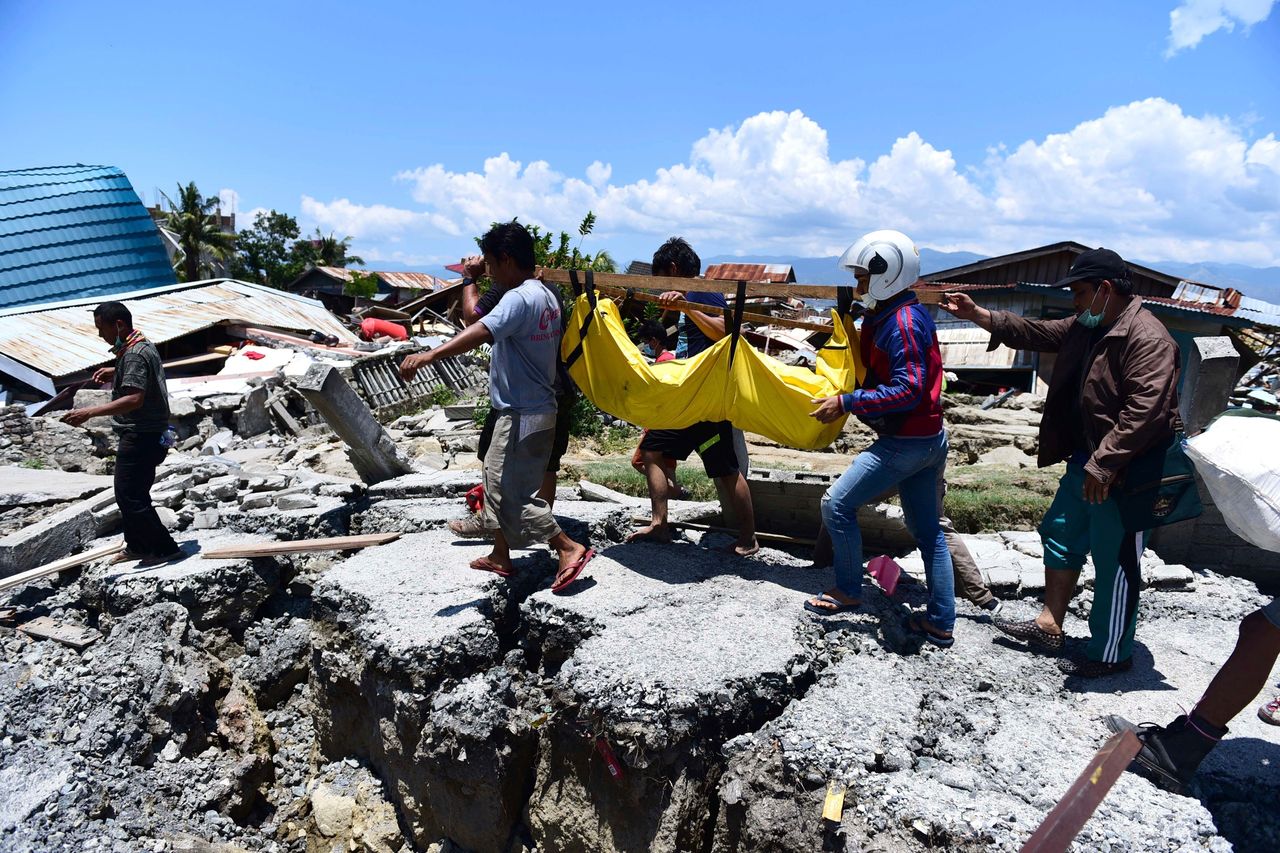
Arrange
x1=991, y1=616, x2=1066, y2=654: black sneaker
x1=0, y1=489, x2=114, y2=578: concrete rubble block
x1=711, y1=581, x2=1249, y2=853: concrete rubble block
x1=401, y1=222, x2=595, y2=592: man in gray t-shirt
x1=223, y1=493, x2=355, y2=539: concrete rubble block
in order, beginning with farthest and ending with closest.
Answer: x1=223, y1=493, x2=355, y2=539: concrete rubble block → x1=0, y1=489, x2=114, y2=578: concrete rubble block → x1=401, y1=222, x2=595, y2=592: man in gray t-shirt → x1=991, y1=616, x2=1066, y2=654: black sneaker → x1=711, y1=581, x2=1249, y2=853: concrete rubble block

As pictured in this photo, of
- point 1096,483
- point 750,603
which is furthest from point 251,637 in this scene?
point 1096,483

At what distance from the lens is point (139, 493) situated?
16.2 ft

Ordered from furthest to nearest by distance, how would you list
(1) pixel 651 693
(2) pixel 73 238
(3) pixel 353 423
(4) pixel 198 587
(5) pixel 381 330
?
(5) pixel 381 330 → (2) pixel 73 238 → (3) pixel 353 423 → (4) pixel 198 587 → (1) pixel 651 693

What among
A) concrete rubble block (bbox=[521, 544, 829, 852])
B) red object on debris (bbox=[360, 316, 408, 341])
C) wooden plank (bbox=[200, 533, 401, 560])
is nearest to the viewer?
concrete rubble block (bbox=[521, 544, 829, 852])

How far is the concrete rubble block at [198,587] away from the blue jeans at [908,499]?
3.50 meters

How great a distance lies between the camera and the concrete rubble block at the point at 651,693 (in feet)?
10.0

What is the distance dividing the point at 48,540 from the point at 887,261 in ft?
18.2

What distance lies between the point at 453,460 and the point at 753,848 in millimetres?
8074

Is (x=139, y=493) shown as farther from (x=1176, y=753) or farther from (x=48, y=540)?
(x=1176, y=753)

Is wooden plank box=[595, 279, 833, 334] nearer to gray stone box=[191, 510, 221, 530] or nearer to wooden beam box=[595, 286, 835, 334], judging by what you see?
wooden beam box=[595, 286, 835, 334]

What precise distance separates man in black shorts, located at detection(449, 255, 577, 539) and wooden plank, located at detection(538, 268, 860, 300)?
26 centimetres

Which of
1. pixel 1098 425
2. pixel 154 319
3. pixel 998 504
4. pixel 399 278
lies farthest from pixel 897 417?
pixel 399 278

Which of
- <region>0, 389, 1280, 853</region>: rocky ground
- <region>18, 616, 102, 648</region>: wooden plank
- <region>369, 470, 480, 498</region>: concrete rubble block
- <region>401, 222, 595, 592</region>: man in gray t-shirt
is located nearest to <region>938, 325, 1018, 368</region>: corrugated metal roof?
<region>0, 389, 1280, 853</region>: rocky ground

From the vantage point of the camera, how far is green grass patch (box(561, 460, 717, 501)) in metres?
7.61
